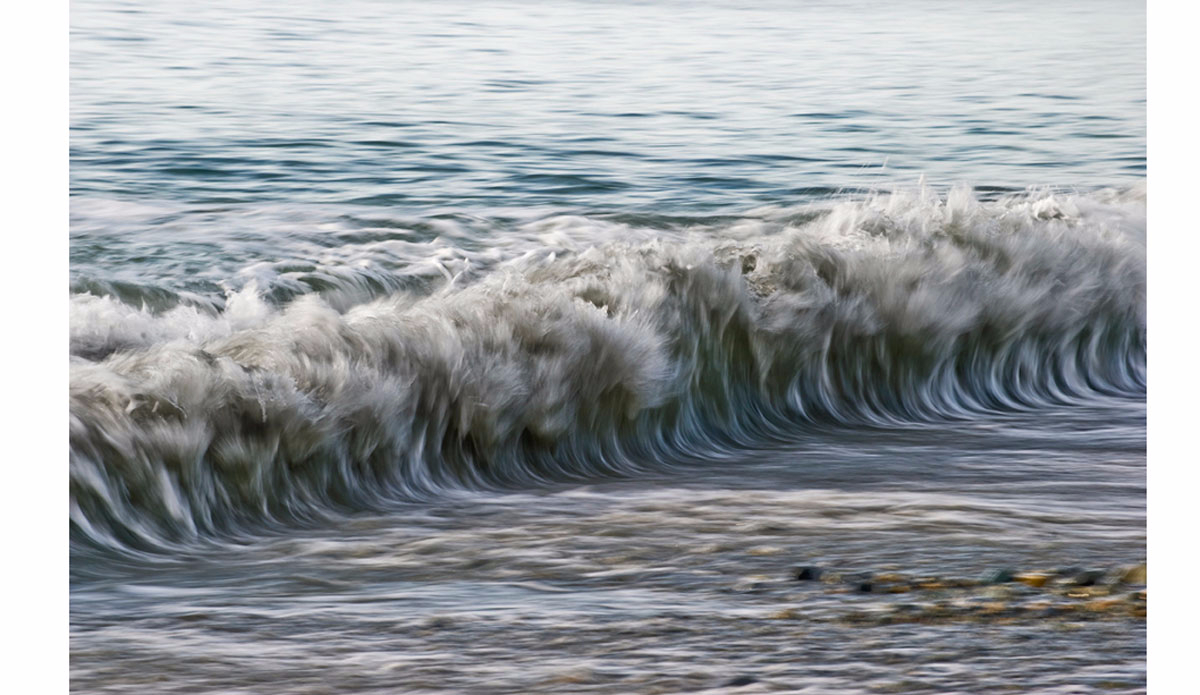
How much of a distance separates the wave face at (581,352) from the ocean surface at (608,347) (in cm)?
1

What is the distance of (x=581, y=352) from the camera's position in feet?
12.1

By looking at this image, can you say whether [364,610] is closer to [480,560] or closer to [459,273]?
[480,560]

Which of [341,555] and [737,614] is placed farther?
[341,555]

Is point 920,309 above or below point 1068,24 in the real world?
below

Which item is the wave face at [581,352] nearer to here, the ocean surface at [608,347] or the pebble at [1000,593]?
the ocean surface at [608,347]

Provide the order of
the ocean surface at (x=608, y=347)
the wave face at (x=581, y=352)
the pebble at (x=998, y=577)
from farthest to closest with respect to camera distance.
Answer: the wave face at (x=581, y=352) < the pebble at (x=998, y=577) < the ocean surface at (x=608, y=347)

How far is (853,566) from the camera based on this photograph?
2664 mm

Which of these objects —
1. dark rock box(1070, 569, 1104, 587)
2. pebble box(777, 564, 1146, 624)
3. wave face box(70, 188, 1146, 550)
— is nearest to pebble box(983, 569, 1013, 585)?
pebble box(777, 564, 1146, 624)

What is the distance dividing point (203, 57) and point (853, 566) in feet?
8.51

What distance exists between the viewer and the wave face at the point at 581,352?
3.03 meters

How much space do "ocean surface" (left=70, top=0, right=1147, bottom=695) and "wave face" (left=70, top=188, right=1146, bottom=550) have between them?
1cm

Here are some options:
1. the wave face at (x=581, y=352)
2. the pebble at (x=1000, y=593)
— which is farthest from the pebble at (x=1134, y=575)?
the wave face at (x=581, y=352)

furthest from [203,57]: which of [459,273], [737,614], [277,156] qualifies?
[737,614]
